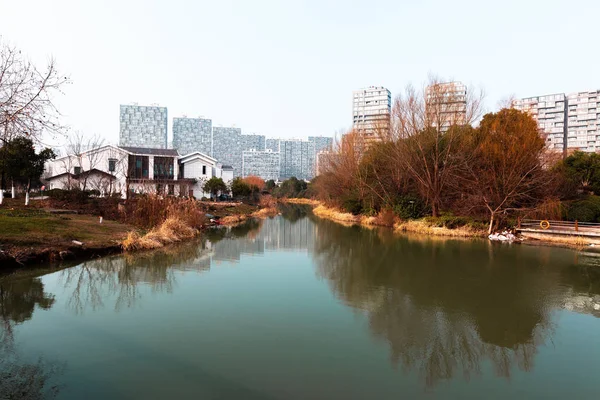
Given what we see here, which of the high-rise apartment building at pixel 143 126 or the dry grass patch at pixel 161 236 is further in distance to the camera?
the high-rise apartment building at pixel 143 126

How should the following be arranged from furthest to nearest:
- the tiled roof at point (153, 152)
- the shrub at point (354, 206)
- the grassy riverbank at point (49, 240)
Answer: the tiled roof at point (153, 152) < the shrub at point (354, 206) < the grassy riverbank at point (49, 240)

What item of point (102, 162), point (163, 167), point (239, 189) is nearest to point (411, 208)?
point (239, 189)

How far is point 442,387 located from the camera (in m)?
4.23

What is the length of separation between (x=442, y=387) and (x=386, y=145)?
2107 cm

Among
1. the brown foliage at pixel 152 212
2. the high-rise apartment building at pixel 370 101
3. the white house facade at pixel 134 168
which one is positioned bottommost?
the brown foliage at pixel 152 212

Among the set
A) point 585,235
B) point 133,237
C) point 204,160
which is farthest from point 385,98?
point 133,237

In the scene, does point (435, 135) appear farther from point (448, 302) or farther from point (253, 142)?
point (253, 142)

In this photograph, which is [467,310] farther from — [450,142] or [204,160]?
[204,160]

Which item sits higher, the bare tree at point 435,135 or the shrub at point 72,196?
the bare tree at point 435,135

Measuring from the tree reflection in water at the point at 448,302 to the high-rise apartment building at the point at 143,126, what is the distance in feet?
336

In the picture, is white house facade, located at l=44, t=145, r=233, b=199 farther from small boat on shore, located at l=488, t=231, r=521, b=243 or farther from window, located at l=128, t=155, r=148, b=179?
small boat on shore, located at l=488, t=231, r=521, b=243

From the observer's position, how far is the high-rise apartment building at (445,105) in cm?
2039

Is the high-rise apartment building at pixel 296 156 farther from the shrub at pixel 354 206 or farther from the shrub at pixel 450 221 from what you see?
the shrub at pixel 450 221

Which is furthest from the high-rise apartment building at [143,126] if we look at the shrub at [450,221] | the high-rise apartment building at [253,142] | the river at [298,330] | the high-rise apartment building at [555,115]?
the river at [298,330]
